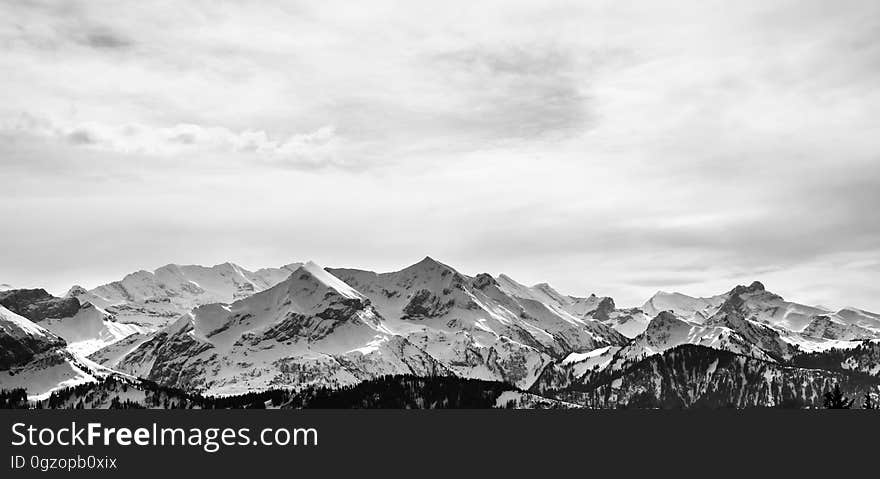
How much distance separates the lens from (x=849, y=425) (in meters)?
116

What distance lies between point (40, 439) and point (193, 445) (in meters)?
17.7

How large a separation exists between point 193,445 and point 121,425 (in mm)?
9189

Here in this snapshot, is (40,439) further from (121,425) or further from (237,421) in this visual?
(237,421)

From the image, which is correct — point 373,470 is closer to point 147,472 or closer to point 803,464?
point 147,472

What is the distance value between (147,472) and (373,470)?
2411 cm

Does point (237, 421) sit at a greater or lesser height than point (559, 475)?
greater

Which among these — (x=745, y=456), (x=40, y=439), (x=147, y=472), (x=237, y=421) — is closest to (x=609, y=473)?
(x=745, y=456)

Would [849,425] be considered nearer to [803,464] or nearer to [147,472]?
[803,464]

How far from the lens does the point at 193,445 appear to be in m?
105

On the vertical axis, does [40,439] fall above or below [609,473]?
above

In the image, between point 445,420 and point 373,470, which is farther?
point 445,420

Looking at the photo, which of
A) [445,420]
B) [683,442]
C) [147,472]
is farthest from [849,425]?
[147,472]

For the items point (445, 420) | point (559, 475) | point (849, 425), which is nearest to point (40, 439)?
point (445, 420)

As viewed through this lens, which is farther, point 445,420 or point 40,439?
point 445,420
